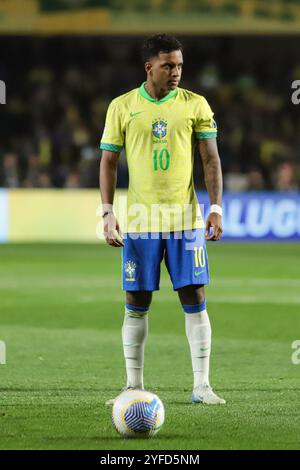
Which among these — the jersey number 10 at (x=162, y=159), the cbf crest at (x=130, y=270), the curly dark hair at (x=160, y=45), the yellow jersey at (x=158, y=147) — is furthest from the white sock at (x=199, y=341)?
the curly dark hair at (x=160, y=45)

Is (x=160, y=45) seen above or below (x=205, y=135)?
above

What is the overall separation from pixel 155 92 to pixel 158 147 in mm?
346

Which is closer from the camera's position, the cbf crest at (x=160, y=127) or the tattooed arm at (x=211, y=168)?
the cbf crest at (x=160, y=127)

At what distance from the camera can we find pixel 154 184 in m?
7.24

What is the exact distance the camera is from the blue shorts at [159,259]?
23.6 ft

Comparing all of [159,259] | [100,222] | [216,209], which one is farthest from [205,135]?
[100,222]

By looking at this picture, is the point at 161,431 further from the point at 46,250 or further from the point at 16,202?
the point at 16,202

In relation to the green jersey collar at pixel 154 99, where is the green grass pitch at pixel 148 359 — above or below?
below

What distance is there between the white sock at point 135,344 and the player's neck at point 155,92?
135cm

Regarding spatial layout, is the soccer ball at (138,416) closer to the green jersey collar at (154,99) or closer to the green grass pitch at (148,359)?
the green grass pitch at (148,359)

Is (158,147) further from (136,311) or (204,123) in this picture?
(136,311)

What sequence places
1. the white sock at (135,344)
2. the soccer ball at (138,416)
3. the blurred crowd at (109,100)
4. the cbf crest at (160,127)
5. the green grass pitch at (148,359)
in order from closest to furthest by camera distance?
the soccer ball at (138,416), the green grass pitch at (148,359), the cbf crest at (160,127), the white sock at (135,344), the blurred crowd at (109,100)

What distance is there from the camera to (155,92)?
7227 mm
